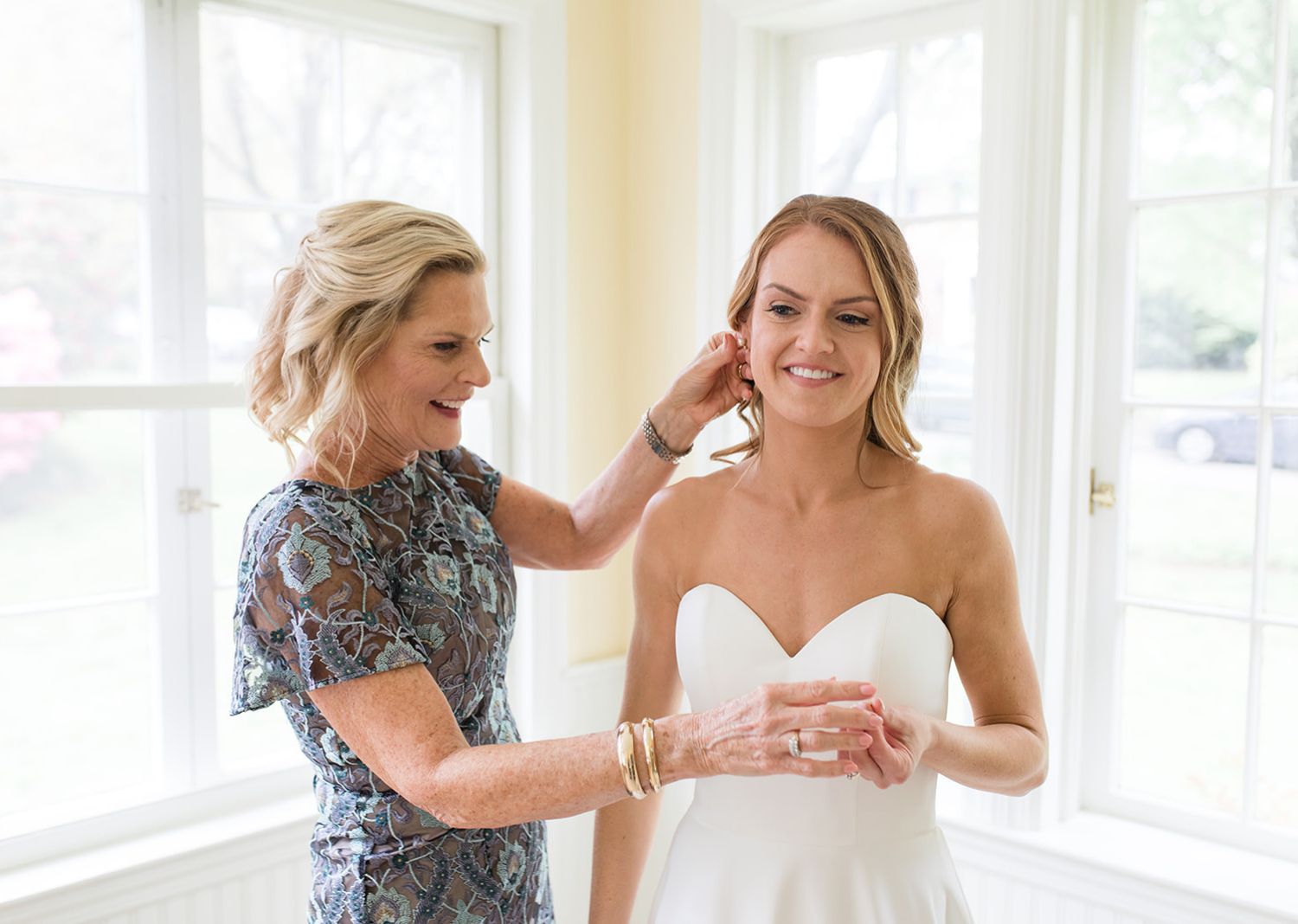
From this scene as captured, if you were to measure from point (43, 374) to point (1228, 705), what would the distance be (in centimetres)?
252

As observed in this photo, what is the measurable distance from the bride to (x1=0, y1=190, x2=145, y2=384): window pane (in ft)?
4.68

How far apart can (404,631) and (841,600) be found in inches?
22.9

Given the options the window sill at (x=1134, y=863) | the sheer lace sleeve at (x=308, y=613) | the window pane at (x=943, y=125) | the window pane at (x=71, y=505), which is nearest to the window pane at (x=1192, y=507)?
the window sill at (x=1134, y=863)

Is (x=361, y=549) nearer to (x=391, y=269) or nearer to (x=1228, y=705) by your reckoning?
(x=391, y=269)

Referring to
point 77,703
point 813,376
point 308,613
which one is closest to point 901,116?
point 813,376

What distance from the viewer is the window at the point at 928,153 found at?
253cm

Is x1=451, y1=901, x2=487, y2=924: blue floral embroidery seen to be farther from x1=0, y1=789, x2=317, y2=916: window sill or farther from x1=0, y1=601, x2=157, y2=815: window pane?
x1=0, y1=601, x2=157, y2=815: window pane

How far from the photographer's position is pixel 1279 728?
2158 mm

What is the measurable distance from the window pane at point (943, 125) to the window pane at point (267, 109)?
1.39 meters

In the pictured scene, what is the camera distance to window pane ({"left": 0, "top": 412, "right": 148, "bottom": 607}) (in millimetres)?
2174

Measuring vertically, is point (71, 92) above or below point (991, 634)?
above

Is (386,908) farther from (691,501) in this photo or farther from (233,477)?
(233,477)

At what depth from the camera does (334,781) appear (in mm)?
1485

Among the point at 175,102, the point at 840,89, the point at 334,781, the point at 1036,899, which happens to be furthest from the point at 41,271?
the point at 1036,899
